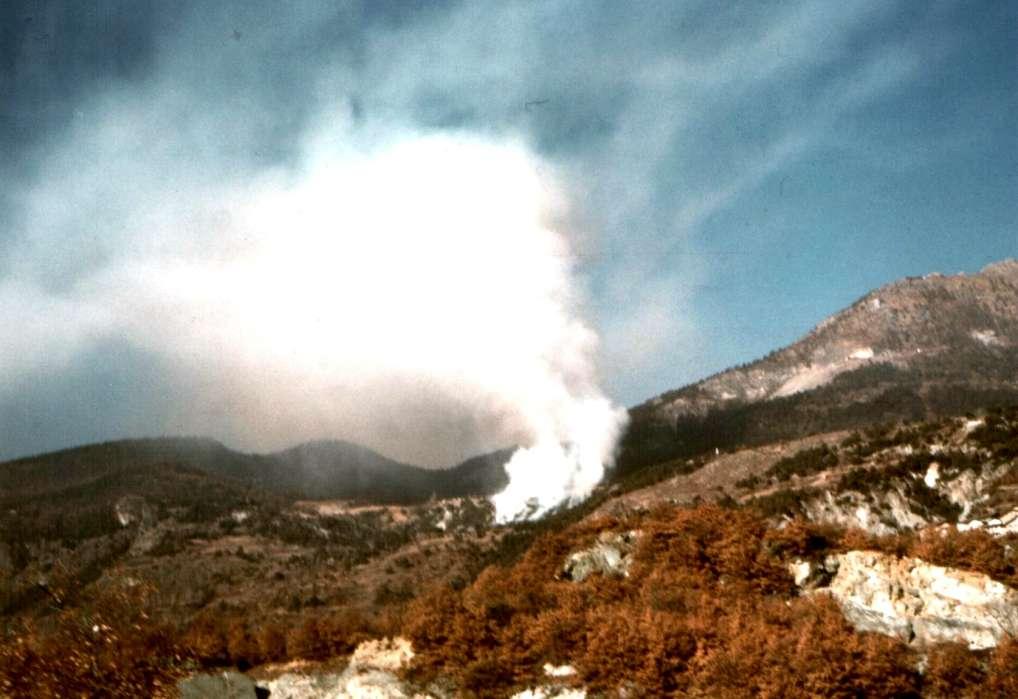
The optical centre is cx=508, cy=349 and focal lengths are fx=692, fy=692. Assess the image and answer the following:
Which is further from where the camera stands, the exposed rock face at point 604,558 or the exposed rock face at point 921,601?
the exposed rock face at point 604,558

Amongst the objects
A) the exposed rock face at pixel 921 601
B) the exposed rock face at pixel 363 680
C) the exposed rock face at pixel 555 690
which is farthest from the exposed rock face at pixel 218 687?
the exposed rock face at pixel 921 601

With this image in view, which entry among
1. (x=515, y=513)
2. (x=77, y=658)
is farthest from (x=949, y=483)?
(x=515, y=513)

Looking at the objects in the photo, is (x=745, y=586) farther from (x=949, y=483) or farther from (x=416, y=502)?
(x=416, y=502)

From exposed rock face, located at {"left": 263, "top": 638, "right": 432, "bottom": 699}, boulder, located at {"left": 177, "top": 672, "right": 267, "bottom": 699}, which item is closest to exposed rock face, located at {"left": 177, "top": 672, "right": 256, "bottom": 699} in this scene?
boulder, located at {"left": 177, "top": 672, "right": 267, "bottom": 699}

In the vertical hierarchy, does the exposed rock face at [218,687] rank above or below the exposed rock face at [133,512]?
below

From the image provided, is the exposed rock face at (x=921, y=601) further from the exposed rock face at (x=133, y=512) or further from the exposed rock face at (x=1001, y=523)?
the exposed rock face at (x=133, y=512)

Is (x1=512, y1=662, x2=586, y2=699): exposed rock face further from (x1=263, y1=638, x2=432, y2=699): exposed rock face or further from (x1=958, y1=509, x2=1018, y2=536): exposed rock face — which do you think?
(x1=958, y1=509, x2=1018, y2=536): exposed rock face

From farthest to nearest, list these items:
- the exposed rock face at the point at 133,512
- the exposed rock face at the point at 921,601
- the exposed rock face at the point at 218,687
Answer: the exposed rock face at the point at 133,512
the exposed rock face at the point at 218,687
the exposed rock face at the point at 921,601
